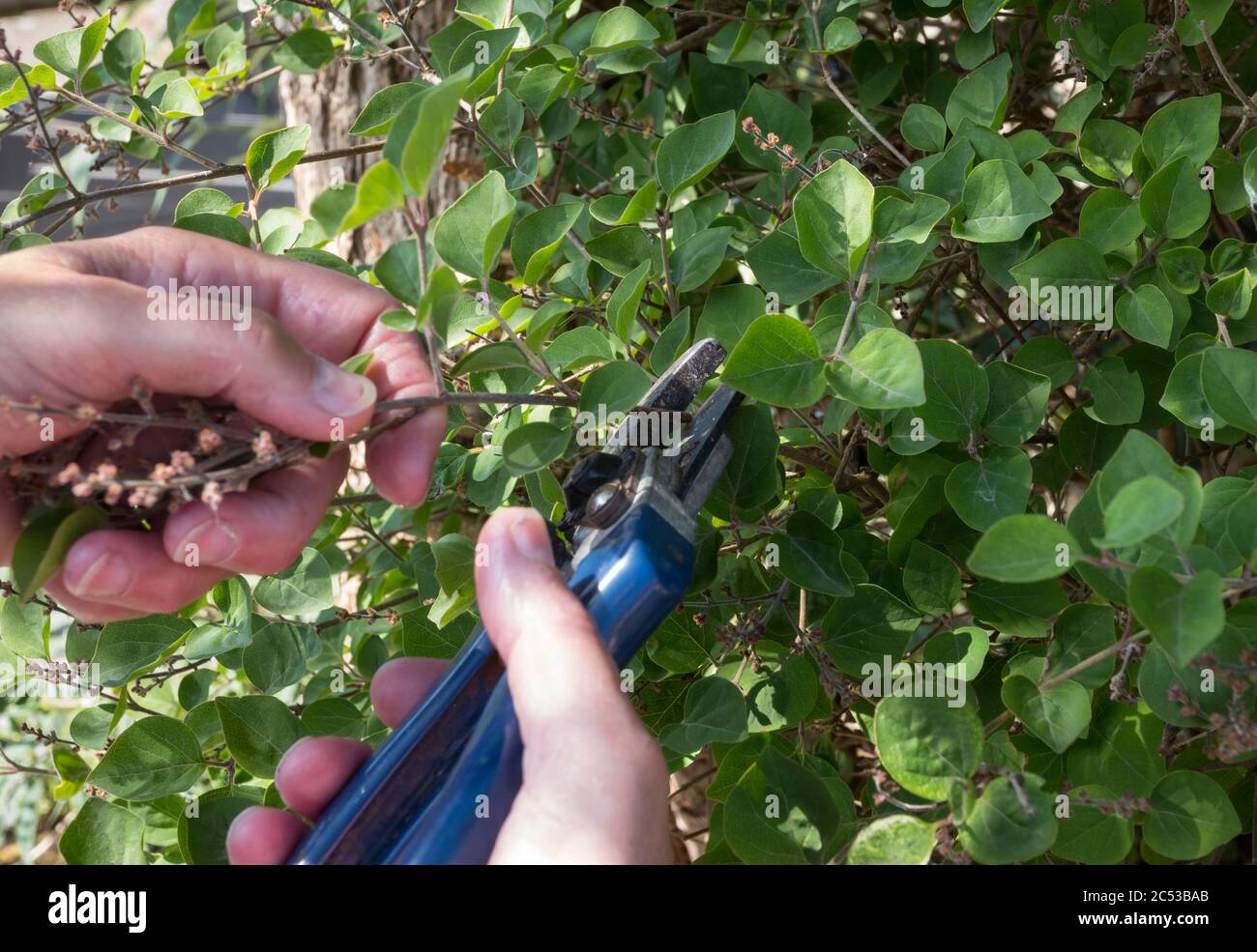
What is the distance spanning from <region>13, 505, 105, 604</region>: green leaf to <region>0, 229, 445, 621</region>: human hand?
10 mm

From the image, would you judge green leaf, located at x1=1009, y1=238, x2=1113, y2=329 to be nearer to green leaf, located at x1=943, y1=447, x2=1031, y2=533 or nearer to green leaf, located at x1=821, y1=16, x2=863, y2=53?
green leaf, located at x1=943, y1=447, x2=1031, y2=533

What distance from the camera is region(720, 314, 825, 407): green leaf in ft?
2.67

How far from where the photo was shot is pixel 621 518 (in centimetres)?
85

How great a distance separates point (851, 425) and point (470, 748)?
2.05 feet

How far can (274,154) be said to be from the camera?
1.12 meters

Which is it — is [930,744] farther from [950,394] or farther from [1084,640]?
[950,394]

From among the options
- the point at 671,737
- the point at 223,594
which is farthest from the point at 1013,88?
the point at 223,594

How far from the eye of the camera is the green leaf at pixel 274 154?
43.1 inches

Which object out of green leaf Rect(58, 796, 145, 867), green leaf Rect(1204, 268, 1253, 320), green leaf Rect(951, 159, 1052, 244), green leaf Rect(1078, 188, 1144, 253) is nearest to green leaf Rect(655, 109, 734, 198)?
green leaf Rect(951, 159, 1052, 244)

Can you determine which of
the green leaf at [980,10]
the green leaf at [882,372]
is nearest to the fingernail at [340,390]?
the green leaf at [882,372]

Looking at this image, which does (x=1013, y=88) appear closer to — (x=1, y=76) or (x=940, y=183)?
(x=940, y=183)

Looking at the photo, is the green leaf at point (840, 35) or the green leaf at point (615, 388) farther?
the green leaf at point (840, 35)

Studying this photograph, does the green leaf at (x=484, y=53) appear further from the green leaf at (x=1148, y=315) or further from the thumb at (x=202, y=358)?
the green leaf at (x=1148, y=315)

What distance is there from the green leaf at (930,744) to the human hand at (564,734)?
175mm
